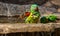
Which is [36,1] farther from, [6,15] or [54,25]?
[54,25]

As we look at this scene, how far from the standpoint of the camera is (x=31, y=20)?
3.83 ft

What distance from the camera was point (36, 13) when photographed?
1.18 metres

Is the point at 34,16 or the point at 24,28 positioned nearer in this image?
the point at 24,28

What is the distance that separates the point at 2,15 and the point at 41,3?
2.59 feet

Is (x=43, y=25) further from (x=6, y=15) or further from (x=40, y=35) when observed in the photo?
(x=6, y=15)

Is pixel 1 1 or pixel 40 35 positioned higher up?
pixel 1 1

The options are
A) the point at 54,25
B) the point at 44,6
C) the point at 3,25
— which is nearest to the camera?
the point at 3,25

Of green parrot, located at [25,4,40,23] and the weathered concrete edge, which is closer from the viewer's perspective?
the weathered concrete edge

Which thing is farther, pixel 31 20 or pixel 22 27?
pixel 31 20

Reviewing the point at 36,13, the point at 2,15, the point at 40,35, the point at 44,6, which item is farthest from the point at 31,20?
the point at 44,6

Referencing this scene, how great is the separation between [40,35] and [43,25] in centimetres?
13

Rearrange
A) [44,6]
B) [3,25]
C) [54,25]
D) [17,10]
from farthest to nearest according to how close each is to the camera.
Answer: [44,6] → [17,10] → [54,25] → [3,25]

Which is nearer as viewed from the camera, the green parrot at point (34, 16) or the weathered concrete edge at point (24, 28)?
the weathered concrete edge at point (24, 28)

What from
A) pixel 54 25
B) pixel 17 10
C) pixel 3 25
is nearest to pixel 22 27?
pixel 3 25
